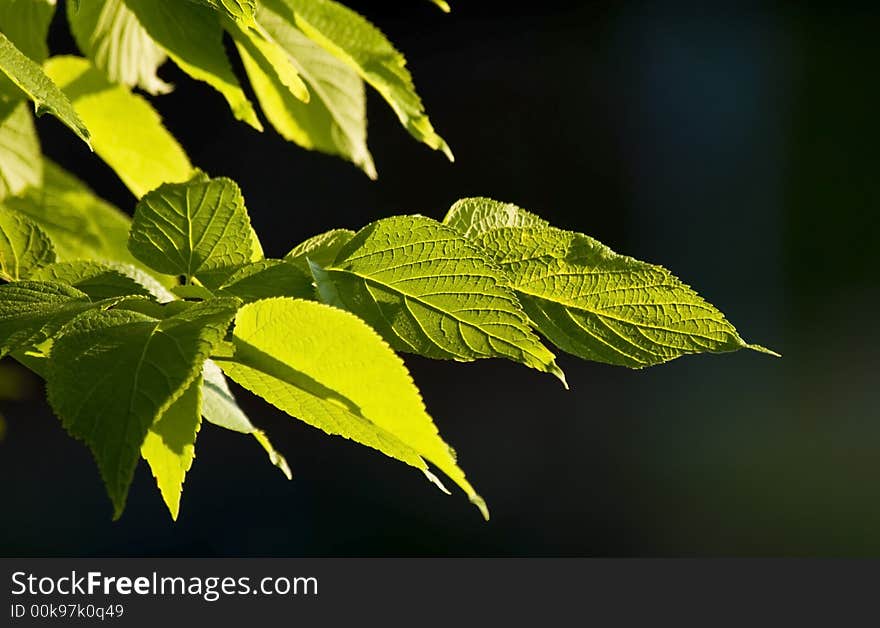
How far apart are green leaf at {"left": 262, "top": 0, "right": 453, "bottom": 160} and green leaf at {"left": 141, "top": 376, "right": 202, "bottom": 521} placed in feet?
0.66

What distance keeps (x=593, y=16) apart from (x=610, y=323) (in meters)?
3.39

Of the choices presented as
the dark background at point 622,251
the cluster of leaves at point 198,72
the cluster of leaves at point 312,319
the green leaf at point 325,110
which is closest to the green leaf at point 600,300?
the cluster of leaves at point 312,319

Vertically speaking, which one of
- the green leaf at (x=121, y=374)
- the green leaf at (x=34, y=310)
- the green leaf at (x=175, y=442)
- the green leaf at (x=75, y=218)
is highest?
the green leaf at (x=121, y=374)

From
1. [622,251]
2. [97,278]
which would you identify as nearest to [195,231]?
[97,278]

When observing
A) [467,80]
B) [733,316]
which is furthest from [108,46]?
[733,316]

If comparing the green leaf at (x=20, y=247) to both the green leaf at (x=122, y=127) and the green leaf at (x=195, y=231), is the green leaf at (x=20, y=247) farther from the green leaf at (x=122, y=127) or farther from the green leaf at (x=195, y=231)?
the green leaf at (x=122, y=127)

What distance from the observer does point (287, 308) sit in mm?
309

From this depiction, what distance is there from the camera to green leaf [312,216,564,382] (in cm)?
33

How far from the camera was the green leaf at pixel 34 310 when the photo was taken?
30 cm

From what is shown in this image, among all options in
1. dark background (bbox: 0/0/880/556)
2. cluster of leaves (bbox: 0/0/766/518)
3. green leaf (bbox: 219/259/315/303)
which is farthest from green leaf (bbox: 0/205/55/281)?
dark background (bbox: 0/0/880/556)

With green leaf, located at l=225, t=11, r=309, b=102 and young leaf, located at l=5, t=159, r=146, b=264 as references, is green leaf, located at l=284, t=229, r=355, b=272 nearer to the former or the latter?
green leaf, located at l=225, t=11, r=309, b=102

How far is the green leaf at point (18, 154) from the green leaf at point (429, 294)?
27 cm

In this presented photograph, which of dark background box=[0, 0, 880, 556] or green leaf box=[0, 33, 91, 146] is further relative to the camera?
dark background box=[0, 0, 880, 556]

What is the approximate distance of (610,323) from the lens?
0.35 metres
